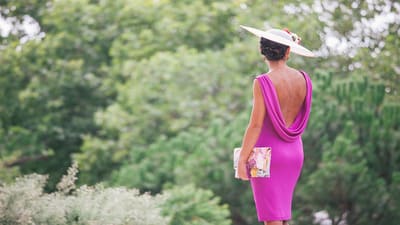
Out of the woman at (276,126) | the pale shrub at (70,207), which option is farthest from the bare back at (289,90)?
the pale shrub at (70,207)

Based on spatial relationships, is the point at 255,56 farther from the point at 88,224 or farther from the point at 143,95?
the point at 88,224

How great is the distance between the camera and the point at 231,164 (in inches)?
393

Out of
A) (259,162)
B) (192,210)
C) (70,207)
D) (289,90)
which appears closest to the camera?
(259,162)

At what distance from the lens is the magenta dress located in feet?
13.7

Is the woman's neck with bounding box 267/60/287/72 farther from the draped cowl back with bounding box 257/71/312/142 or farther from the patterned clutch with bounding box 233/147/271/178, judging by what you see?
the patterned clutch with bounding box 233/147/271/178

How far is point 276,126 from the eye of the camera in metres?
4.17

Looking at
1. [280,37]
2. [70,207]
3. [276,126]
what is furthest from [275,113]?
[70,207]

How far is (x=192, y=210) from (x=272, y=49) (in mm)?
3065

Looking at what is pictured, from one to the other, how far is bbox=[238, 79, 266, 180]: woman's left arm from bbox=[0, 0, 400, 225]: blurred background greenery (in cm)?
208

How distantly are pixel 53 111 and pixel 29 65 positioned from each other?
3.73 feet

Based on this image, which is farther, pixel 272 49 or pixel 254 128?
pixel 272 49

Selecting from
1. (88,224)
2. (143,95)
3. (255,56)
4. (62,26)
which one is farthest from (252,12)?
(88,224)

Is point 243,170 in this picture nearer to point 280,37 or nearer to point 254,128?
point 254,128

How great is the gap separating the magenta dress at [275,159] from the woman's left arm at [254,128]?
3 cm
